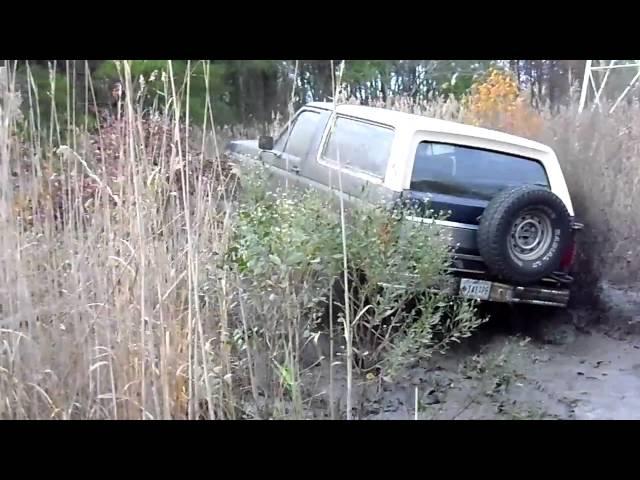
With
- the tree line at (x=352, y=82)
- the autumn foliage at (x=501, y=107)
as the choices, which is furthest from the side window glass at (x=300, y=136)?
the autumn foliage at (x=501, y=107)

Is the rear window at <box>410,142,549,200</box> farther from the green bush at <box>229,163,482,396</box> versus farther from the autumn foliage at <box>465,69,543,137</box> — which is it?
the autumn foliage at <box>465,69,543,137</box>

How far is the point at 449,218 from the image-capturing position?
11.2 feet

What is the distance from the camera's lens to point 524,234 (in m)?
3.46

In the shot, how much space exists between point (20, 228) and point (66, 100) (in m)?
0.53

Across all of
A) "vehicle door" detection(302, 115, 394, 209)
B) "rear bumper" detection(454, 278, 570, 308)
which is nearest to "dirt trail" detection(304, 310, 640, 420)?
"rear bumper" detection(454, 278, 570, 308)

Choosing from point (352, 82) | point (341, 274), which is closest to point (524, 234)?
point (341, 274)

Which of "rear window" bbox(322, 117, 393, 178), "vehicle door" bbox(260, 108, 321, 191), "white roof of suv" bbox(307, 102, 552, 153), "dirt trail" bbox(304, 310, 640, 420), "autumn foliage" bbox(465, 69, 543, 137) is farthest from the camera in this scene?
"autumn foliage" bbox(465, 69, 543, 137)

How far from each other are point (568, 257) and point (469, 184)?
0.59 m

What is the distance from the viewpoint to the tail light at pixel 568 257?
11.9 feet

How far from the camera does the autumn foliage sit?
4617 millimetres

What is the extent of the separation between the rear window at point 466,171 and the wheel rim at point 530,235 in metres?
0.23
